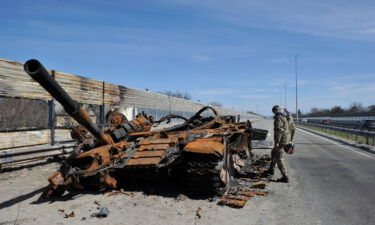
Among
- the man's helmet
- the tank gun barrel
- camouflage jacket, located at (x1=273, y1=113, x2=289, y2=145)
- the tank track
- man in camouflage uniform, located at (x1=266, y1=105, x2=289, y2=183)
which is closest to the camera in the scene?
the tank gun barrel

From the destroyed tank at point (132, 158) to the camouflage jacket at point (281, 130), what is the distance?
4.06ft

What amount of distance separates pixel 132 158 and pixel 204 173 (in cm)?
173

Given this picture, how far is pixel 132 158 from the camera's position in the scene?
689 centimetres

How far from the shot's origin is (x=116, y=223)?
4945 millimetres

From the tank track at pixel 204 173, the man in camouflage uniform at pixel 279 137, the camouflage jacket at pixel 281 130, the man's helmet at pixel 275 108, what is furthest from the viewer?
the man's helmet at pixel 275 108

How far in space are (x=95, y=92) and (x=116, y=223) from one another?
9.04 m

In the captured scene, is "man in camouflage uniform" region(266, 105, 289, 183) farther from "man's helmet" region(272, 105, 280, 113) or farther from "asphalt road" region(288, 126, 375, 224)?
"asphalt road" region(288, 126, 375, 224)

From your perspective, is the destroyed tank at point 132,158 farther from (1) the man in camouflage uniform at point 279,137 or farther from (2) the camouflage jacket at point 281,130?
(2) the camouflage jacket at point 281,130

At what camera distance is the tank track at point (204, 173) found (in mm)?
6094

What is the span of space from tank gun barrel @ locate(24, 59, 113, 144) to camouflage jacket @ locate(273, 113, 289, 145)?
14.3 ft

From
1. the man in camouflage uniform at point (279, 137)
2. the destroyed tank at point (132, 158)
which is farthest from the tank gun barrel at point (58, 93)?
the man in camouflage uniform at point (279, 137)

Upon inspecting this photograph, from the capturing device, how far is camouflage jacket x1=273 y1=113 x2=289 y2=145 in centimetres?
852

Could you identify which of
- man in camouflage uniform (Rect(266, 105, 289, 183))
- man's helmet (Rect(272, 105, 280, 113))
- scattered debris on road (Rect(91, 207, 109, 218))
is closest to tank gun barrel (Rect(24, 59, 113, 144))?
scattered debris on road (Rect(91, 207, 109, 218))

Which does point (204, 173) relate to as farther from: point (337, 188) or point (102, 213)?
point (337, 188)
